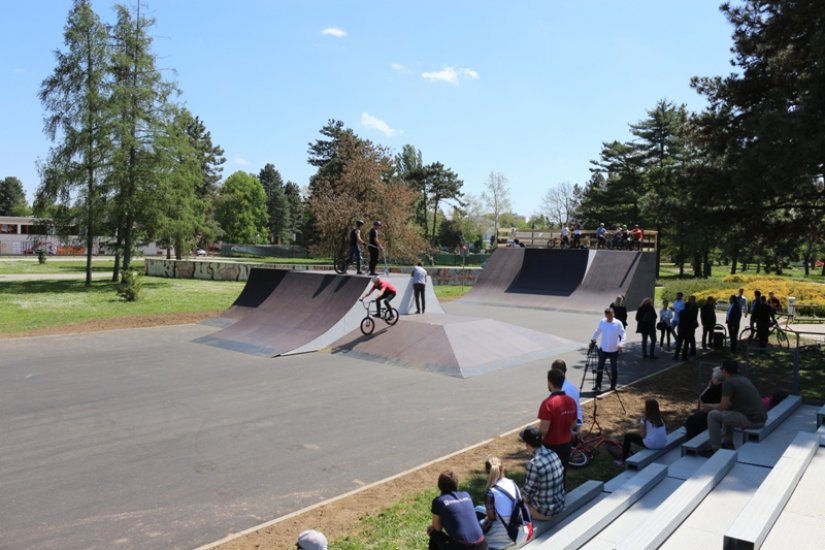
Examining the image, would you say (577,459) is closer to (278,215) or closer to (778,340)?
(778,340)

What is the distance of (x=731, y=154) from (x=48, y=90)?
34408mm

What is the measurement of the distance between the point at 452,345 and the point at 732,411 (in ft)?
24.6

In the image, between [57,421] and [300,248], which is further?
[300,248]

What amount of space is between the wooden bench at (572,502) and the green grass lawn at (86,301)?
1966cm

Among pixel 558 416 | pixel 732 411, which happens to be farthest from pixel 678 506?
pixel 732 411

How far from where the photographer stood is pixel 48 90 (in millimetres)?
32031

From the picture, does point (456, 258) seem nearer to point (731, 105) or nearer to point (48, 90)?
point (48, 90)

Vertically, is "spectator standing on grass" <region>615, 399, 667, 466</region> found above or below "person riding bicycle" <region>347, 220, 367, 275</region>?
below

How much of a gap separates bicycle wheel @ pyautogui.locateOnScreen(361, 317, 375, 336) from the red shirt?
10.3 m

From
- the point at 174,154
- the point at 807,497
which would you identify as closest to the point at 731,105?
the point at 807,497

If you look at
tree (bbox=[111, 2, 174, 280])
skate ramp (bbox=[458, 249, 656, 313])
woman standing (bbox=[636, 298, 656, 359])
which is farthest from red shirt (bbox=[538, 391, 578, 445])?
tree (bbox=[111, 2, 174, 280])

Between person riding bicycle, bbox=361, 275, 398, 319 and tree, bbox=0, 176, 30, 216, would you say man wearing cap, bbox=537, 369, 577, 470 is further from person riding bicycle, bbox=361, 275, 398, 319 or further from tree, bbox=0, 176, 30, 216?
tree, bbox=0, 176, 30, 216

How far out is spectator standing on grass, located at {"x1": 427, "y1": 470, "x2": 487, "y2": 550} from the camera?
4.40 metres

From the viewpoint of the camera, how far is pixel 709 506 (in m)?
5.46
